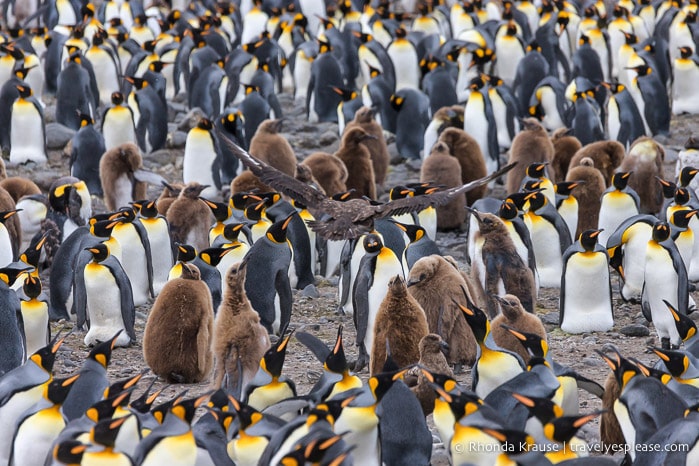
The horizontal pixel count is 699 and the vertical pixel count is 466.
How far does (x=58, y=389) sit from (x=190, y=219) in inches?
171

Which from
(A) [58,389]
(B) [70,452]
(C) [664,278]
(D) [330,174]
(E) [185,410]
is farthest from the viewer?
(D) [330,174]

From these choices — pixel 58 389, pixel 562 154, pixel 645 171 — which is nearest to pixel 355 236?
pixel 58 389

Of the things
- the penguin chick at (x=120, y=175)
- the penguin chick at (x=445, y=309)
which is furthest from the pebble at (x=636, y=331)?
the penguin chick at (x=120, y=175)

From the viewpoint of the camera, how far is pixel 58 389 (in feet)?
17.9

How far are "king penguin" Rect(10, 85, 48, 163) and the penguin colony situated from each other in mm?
24

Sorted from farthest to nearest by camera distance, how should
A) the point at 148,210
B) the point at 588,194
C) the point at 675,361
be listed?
the point at 588,194 → the point at 148,210 → the point at 675,361

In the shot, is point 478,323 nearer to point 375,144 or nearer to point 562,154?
point 562,154

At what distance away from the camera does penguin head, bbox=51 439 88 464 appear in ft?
15.9

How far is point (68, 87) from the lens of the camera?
1427 cm

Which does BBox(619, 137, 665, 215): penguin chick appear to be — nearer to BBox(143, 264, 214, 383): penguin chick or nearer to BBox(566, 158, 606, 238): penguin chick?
BBox(566, 158, 606, 238): penguin chick

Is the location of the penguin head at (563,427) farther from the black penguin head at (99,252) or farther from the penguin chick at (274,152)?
the penguin chick at (274,152)

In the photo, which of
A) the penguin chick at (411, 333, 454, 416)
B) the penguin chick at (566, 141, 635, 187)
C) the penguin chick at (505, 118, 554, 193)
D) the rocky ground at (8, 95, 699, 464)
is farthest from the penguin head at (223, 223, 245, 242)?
the penguin chick at (566, 141, 635, 187)

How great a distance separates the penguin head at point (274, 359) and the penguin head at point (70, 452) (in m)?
1.20

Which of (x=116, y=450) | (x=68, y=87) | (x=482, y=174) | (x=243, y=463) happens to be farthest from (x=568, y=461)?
(x=68, y=87)
